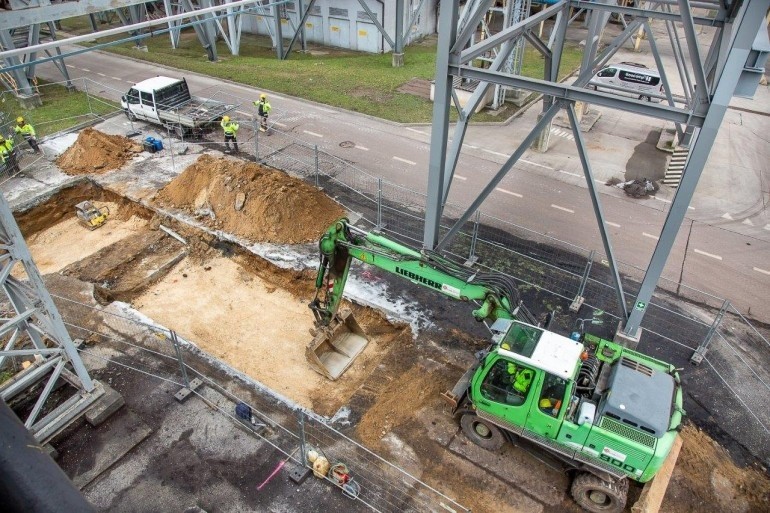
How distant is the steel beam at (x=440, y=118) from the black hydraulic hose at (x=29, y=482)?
29.0 ft

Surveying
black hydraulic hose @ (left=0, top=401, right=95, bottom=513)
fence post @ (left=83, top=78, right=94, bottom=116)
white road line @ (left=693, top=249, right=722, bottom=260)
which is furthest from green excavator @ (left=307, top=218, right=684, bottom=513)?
fence post @ (left=83, top=78, right=94, bottom=116)

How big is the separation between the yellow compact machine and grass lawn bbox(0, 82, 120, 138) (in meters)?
6.87

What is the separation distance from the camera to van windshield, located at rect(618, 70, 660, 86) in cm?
2533

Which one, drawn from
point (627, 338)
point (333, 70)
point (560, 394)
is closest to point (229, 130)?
point (333, 70)

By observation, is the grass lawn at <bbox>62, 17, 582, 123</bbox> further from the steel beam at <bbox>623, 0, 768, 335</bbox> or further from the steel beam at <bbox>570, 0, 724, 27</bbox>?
the steel beam at <bbox>623, 0, 768, 335</bbox>

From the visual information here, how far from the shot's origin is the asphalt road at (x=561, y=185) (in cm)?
1540

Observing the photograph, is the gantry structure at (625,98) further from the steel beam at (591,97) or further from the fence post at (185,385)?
the fence post at (185,385)

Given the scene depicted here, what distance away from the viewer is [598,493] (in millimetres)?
8891

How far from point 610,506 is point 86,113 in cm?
2493

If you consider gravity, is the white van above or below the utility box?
below

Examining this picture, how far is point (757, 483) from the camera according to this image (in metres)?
9.77

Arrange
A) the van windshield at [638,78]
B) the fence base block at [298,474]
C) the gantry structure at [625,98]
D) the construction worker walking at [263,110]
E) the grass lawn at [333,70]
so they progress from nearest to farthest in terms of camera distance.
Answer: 1. the gantry structure at [625,98]
2. the fence base block at [298,474]
3. the construction worker walking at [263,110]
4. the van windshield at [638,78]
5. the grass lawn at [333,70]

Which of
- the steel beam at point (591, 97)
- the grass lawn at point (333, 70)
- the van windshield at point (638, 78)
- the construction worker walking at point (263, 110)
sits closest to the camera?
the steel beam at point (591, 97)

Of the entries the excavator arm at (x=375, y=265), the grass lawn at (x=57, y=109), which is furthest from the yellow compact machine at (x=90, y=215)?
the excavator arm at (x=375, y=265)
